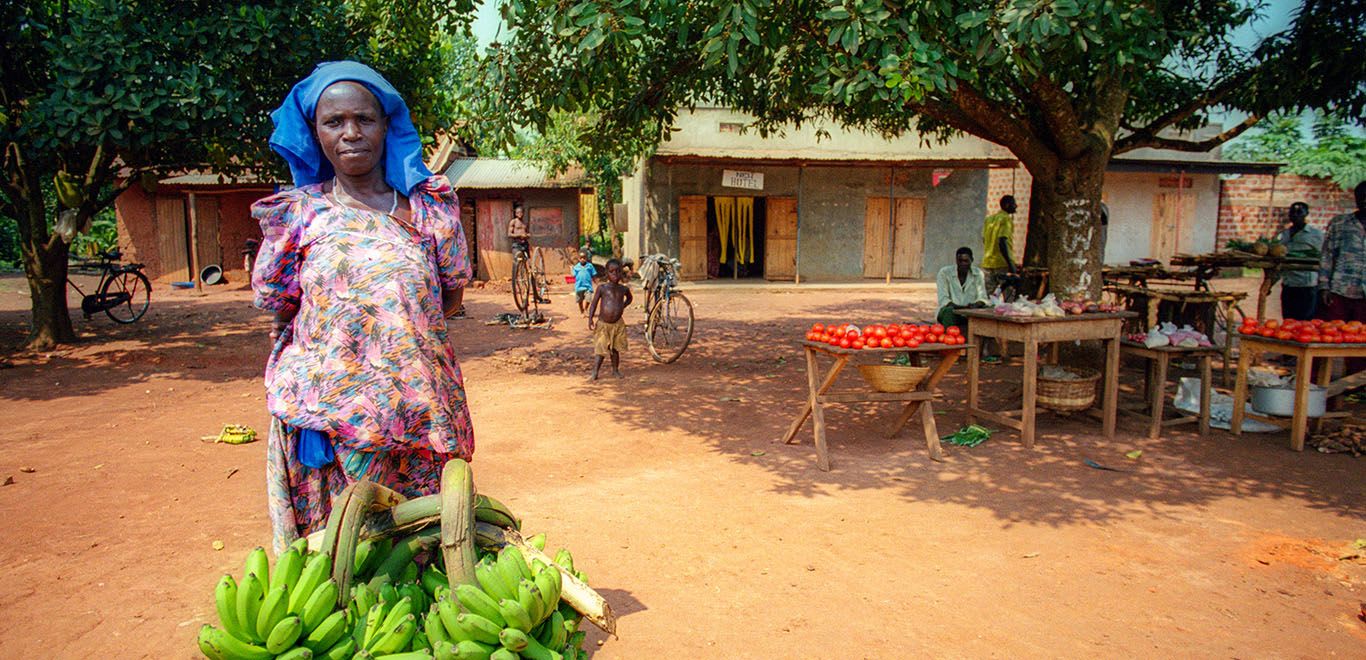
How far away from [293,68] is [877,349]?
7.74 meters

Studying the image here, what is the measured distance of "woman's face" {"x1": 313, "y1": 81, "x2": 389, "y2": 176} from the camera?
2.10m

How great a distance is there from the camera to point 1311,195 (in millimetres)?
21688

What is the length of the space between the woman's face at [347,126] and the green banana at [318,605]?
1.12 metres

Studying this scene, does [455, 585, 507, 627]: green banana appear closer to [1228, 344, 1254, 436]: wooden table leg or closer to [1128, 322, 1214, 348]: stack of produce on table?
[1128, 322, 1214, 348]: stack of produce on table

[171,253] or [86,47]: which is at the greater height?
[86,47]

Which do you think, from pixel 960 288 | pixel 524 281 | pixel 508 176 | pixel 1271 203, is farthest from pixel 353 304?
pixel 1271 203

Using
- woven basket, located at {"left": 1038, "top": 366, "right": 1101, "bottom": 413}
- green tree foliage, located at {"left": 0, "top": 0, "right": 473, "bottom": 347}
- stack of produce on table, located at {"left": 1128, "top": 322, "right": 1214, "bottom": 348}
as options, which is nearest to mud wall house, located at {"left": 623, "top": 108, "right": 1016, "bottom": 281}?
green tree foliage, located at {"left": 0, "top": 0, "right": 473, "bottom": 347}

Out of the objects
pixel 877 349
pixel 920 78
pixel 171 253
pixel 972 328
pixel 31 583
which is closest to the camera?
pixel 31 583

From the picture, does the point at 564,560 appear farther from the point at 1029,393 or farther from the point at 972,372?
the point at 972,372

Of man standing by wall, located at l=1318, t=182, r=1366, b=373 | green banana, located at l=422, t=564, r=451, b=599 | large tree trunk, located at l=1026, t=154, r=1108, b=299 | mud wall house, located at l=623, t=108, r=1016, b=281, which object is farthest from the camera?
mud wall house, located at l=623, t=108, r=1016, b=281

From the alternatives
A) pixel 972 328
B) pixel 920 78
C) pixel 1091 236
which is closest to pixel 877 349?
pixel 972 328

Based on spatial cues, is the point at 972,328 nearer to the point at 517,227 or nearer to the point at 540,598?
the point at 540,598

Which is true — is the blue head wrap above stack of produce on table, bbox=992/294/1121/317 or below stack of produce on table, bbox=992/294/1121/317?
above

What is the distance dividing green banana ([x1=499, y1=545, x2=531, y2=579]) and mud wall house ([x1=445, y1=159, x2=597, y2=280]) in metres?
19.5
